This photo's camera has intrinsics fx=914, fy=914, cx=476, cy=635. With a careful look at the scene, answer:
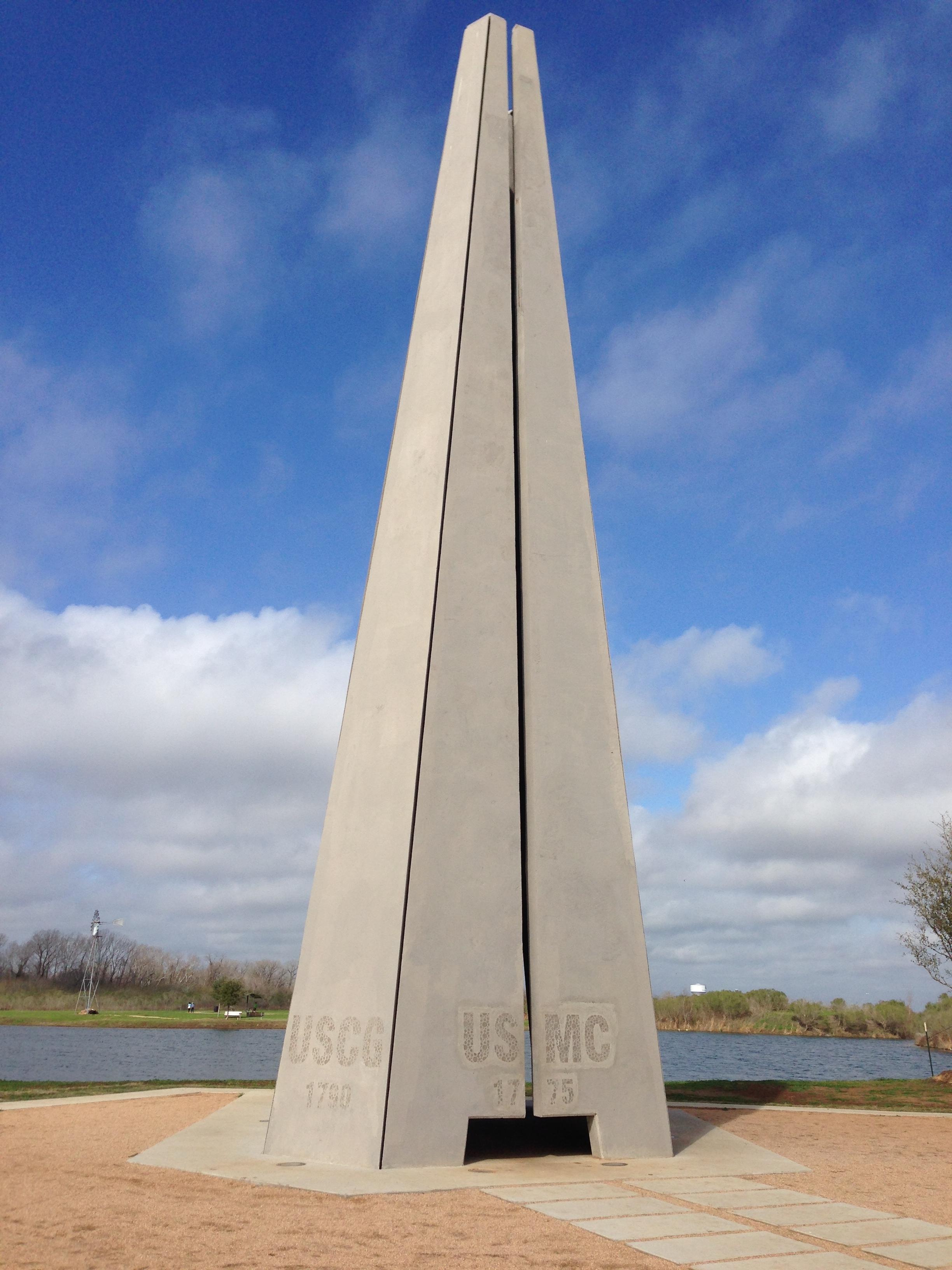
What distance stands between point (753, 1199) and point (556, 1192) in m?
1.42

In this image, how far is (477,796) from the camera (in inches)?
335

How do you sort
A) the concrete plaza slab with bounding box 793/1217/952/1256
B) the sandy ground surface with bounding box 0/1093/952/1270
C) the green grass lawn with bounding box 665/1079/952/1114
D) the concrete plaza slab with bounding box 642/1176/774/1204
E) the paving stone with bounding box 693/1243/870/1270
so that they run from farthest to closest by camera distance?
the green grass lawn with bounding box 665/1079/952/1114, the concrete plaza slab with bounding box 642/1176/774/1204, the concrete plaza slab with bounding box 793/1217/952/1256, the paving stone with bounding box 693/1243/870/1270, the sandy ground surface with bounding box 0/1093/952/1270

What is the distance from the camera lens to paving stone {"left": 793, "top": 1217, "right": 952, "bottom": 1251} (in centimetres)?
543

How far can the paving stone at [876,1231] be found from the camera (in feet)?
17.8

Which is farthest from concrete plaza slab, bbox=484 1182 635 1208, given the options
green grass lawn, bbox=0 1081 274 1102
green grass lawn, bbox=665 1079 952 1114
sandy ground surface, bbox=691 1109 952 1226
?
green grass lawn, bbox=0 1081 274 1102

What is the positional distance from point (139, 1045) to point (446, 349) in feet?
82.1

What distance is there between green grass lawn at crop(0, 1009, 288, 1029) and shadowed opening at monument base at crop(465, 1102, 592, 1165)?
3147 cm

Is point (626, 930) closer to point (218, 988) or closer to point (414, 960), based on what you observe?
point (414, 960)

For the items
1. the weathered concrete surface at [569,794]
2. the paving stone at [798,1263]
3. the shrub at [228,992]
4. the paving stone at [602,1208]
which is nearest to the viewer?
the paving stone at [798,1263]

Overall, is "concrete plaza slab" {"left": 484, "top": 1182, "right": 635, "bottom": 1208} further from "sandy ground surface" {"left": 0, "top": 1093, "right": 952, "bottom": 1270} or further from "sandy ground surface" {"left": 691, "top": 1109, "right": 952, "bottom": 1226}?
"sandy ground surface" {"left": 691, "top": 1109, "right": 952, "bottom": 1226}

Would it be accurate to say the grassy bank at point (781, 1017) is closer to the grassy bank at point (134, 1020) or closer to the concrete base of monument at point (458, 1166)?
the grassy bank at point (134, 1020)

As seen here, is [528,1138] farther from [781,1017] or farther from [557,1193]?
[781,1017]

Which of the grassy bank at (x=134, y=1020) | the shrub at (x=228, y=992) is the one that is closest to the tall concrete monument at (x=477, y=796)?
the grassy bank at (x=134, y=1020)

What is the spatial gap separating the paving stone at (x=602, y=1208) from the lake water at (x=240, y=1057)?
10.5 metres
